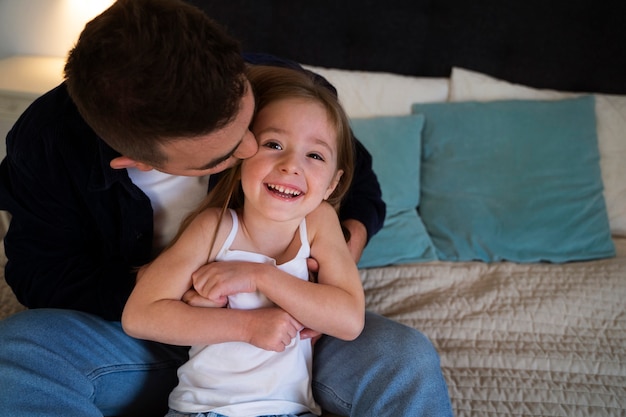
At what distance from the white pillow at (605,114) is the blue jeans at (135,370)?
3.76 feet

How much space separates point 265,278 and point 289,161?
0.67 feet

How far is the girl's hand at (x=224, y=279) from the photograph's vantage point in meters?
0.90

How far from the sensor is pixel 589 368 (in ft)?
4.16

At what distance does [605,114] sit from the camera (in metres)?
1.87

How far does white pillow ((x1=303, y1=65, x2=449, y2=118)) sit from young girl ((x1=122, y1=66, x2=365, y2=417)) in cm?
83

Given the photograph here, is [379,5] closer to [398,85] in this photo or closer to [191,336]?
[398,85]

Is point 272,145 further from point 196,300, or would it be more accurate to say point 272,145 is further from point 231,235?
point 196,300

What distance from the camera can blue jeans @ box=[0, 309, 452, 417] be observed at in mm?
859

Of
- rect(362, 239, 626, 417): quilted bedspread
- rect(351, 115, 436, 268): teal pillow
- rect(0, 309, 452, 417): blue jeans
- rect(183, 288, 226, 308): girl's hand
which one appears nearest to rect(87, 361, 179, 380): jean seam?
rect(0, 309, 452, 417): blue jeans

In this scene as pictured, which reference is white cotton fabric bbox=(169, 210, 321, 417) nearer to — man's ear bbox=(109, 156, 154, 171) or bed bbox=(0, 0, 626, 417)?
man's ear bbox=(109, 156, 154, 171)

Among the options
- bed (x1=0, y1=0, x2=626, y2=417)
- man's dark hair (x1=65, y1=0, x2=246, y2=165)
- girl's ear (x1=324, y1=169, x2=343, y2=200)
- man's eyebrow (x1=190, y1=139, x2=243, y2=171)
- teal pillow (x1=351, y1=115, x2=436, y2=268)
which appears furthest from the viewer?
teal pillow (x1=351, y1=115, x2=436, y2=268)

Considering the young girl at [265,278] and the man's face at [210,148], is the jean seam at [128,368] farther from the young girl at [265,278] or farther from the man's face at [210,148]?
the man's face at [210,148]

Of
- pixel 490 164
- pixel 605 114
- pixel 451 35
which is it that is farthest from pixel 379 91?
pixel 605 114

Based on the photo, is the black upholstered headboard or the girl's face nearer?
the girl's face
